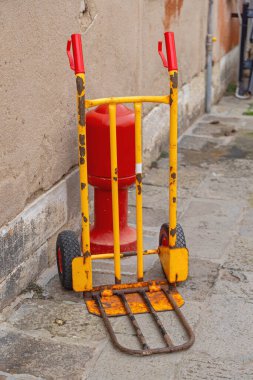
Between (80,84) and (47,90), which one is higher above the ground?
(80,84)

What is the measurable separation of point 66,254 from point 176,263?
66 centimetres

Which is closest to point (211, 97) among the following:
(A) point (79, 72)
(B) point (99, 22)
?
(B) point (99, 22)

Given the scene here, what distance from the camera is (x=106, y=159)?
4332 mm

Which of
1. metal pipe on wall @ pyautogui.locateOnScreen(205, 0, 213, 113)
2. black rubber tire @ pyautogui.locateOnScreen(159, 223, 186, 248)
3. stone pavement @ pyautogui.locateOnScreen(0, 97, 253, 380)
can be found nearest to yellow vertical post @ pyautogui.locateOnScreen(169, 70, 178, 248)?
black rubber tire @ pyautogui.locateOnScreen(159, 223, 186, 248)

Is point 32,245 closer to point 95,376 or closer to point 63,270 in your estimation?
point 63,270

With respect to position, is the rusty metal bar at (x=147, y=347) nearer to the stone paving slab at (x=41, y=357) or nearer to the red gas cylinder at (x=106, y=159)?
the stone paving slab at (x=41, y=357)

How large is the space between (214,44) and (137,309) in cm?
577

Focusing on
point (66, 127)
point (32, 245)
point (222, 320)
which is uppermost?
point (66, 127)

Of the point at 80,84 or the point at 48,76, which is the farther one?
the point at 48,76

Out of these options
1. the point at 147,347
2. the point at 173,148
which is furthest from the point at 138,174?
the point at 147,347

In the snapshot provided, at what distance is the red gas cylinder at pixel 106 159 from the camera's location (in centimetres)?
430

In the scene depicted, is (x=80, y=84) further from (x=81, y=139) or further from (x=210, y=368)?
(x=210, y=368)

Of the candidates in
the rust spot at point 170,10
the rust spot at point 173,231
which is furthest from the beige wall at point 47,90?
the rust spot at point 173,231

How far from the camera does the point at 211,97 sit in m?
8.98
